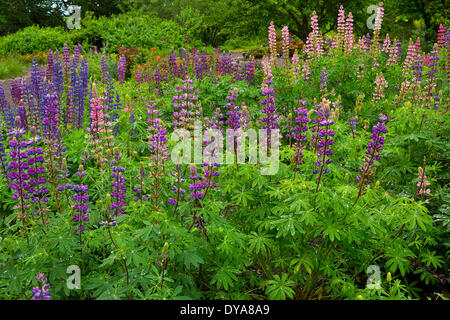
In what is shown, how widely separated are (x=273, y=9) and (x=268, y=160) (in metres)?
13.2

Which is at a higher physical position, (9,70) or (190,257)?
(9,70)

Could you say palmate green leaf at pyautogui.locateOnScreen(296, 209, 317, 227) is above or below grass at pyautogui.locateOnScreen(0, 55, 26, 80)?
below

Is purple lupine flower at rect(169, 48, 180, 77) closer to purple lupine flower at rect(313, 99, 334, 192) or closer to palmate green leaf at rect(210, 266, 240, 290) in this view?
purple lupine flower at rect(313, 99, 334, 192)

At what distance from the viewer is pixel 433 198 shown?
3.98 metres

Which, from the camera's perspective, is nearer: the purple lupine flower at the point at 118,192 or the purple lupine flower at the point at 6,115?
the purple lupine flower at the point at 118,192

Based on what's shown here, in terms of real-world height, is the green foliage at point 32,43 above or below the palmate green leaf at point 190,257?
above

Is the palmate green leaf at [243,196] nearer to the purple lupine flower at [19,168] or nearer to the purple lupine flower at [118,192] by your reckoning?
the purple lupine flower at [118,192]

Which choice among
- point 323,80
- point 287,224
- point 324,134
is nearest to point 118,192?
point 287,224

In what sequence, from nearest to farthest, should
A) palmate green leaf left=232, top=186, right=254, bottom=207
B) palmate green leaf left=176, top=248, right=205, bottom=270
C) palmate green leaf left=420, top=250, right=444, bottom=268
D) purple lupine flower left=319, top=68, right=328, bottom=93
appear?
palmate green leaf left=176, top=248, right=205, bottom=270, palmate green leaf left=232, top=186, right=254, bottom=207, palmate green leaf left=420, top=250, right=444, bottom=268, purple lupine flower left=319, top=68, right=328, bottom=93

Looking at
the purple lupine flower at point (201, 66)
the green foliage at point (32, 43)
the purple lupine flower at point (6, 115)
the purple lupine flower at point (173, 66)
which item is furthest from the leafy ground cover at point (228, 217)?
the green foliage at point (32, 43)

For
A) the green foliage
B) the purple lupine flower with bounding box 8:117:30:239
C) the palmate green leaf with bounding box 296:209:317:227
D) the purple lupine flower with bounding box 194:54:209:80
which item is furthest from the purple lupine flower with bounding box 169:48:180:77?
the green foliage

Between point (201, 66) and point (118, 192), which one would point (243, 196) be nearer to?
point (118, 192)

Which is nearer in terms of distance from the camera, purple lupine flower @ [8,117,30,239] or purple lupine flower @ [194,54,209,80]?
purple lupine flower @ [8,117,30,239]

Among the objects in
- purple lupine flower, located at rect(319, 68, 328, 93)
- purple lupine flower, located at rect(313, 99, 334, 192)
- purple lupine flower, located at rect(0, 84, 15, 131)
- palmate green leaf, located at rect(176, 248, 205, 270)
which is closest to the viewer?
palmate green leaf, located at rect(176, 248, 205, 270)
